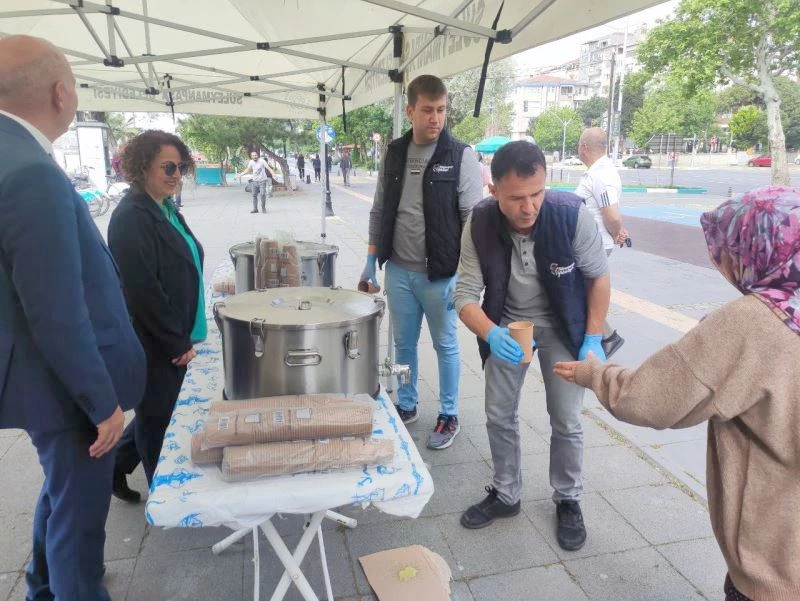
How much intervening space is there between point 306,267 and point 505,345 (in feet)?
4.42

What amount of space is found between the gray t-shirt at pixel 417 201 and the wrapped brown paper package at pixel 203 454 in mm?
1764

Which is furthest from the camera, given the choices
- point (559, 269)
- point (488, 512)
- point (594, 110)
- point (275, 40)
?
point (594, 110)

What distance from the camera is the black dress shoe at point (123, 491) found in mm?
2629

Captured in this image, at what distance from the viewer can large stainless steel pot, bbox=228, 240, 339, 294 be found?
293 cm

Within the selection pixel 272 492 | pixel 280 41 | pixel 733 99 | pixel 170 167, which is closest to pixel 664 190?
pixel 280 41

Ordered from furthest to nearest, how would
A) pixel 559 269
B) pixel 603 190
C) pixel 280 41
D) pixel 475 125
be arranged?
pixel 475 125
pixel 603 190
pixel 280 41
pixel 559 269

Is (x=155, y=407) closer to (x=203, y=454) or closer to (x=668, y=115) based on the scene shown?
(x=203, y=454)

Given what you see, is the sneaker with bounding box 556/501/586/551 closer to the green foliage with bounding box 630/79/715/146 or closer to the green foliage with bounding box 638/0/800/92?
the green foliage with bounding box 638/0/800/92

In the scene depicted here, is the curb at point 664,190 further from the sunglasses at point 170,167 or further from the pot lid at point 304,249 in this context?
the sunglasses at point 170,167

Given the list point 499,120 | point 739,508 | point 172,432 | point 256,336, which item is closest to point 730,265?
point 739,508

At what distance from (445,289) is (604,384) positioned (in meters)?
1.66

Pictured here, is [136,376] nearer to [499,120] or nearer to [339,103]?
[339,103]

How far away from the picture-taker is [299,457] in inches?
56.9

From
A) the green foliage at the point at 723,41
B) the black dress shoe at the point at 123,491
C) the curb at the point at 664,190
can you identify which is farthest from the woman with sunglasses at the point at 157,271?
the curb at the point at 664,190
